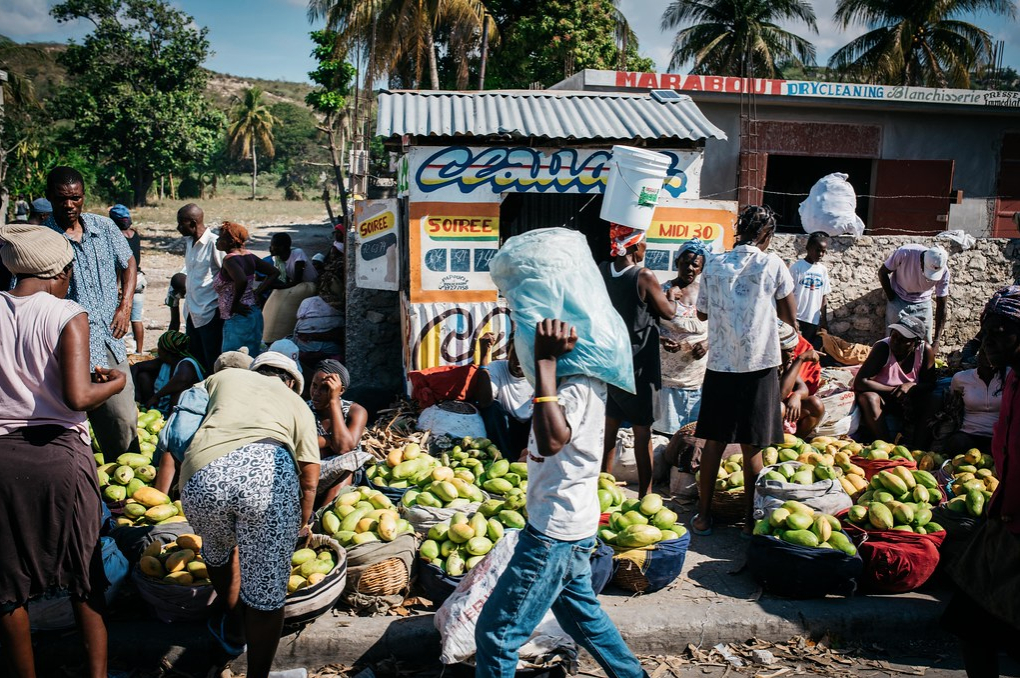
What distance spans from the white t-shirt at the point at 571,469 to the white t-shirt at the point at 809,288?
553cm

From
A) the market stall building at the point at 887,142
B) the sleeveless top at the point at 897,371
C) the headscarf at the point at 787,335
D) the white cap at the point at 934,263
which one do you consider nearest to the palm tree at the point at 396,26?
the market stall building at the point at 887,142

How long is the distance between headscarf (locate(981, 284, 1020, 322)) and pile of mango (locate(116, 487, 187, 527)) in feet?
13.0

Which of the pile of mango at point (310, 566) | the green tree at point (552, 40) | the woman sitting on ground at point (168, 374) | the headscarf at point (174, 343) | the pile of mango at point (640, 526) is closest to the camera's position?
the pile of mango at point (310, 566)

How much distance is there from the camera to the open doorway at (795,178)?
1548cm

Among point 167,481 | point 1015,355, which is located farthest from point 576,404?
point 167,481

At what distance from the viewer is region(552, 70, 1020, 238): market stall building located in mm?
13094

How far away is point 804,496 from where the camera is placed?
4477 millimetres

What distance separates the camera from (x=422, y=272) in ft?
22.0

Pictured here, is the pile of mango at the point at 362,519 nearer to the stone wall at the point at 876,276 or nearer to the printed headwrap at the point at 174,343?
the printed headwrap at the point at 174,343

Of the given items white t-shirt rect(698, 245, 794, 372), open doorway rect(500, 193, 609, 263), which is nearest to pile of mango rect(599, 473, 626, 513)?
white t-shirt rect(698, 245, 794, 372)

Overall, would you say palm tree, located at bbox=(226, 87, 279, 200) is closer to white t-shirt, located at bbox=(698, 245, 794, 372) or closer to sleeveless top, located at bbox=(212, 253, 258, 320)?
sleeveless top, located at bbox=(212, 253, 258, 320)

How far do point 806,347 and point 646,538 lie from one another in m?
2.56

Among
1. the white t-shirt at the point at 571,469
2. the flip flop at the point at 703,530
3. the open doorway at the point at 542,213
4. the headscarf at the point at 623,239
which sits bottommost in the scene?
the flip flop at the point at 703,530

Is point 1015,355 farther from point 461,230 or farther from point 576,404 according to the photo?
point 461,230
